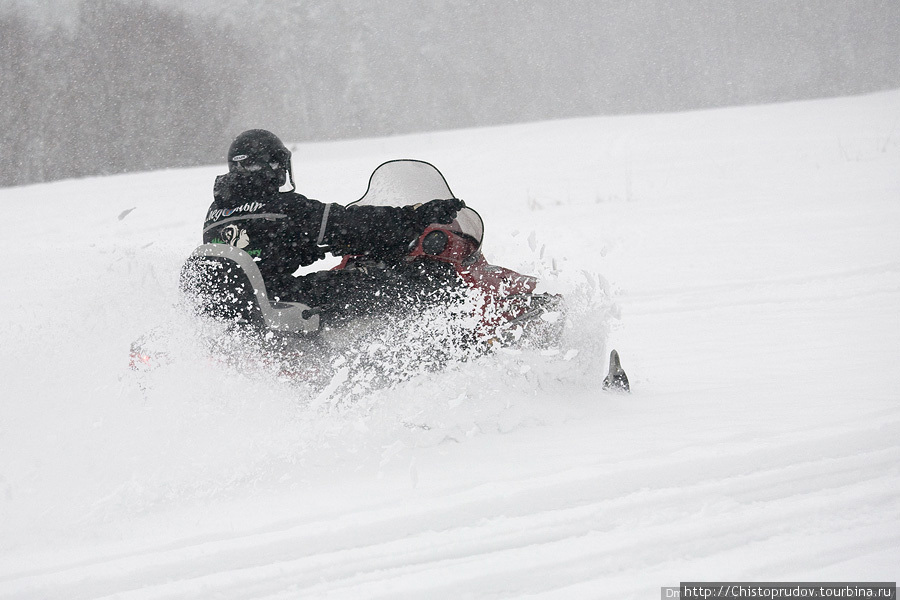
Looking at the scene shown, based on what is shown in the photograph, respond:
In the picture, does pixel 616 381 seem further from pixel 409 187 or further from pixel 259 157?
pixel 259 157

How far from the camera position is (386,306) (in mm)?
3346

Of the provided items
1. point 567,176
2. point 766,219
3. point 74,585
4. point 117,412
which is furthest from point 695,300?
point 567,176

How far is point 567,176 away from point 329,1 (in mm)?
9634

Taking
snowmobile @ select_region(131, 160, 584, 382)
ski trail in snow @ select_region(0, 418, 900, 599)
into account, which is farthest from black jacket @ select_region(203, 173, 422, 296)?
ski trail in snow @ select_region(0, 418, 900, 599)

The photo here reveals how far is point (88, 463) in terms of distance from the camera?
9.70 ft

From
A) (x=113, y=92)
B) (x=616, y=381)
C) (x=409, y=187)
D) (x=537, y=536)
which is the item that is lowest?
(x=537, y=536)

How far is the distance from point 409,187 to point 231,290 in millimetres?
1202

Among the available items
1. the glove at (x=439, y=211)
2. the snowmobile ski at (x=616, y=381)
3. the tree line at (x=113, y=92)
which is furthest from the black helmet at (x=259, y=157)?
the tree line at (x=113, y=92)

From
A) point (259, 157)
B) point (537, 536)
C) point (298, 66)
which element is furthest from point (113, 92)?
point (537, 536)

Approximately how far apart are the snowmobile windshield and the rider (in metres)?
0.31

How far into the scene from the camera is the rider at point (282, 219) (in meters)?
3.19

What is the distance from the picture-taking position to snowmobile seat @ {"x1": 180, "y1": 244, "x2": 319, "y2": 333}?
300 cm

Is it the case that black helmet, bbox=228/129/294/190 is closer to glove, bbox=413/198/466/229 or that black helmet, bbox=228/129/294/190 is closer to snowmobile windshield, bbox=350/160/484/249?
snowmobile windshield, bbox=350/160/484/249

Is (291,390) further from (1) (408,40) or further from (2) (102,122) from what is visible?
(1) (408,40)
